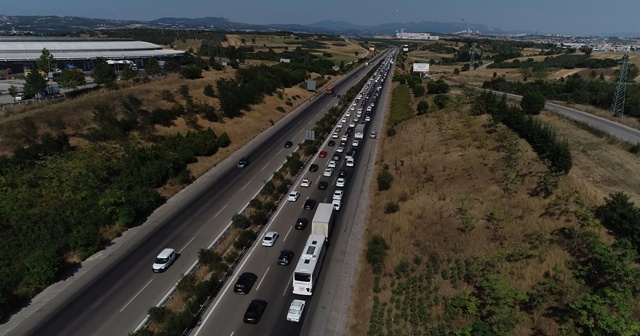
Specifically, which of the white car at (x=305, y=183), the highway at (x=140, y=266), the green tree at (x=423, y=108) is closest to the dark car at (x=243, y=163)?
the highway at (x=140, y=266)

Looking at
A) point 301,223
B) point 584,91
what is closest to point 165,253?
point 301,223

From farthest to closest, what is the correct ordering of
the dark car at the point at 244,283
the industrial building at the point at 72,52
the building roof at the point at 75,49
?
the building roof at the point at 75,49 → the industrial building at the point at 72,52 → the dark car at the point at 244,283

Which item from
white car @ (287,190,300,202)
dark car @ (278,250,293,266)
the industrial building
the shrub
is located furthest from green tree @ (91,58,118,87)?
dark car @ (278,250,293,266)

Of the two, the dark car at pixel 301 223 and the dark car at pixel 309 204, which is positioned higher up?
the dark car at pixel 309 204

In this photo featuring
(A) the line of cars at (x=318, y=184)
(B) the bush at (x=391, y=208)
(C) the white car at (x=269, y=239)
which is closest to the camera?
(A) the line of cars at (x=318, y=184)

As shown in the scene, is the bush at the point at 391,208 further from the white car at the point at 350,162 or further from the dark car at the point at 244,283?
the dark car at the point at 244,283

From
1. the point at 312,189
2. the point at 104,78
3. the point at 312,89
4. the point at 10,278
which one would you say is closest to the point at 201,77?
the point at 104,78
